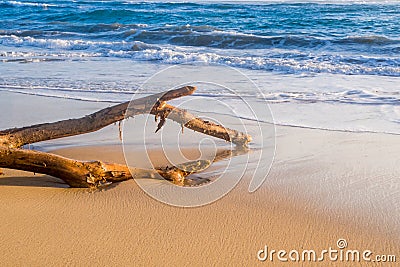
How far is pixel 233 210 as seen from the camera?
3.29 metres

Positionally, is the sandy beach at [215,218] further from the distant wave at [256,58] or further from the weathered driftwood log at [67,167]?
the distant wave at [256,58]

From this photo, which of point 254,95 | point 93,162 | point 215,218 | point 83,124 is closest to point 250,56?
point 254,95

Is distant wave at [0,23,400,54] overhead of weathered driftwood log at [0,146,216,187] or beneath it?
overhead

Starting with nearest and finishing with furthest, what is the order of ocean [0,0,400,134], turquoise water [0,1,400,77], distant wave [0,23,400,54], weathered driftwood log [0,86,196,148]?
weathered driftwood log [0,86,196,148] < ocean [0,0,400,134] < turquoise water [0,1,400,77] < distant wave [0,23,400,54]

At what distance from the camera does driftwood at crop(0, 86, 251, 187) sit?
349 cm

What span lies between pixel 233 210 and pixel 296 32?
13117 millimetres

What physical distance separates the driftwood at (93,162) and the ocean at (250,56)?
6.43ft

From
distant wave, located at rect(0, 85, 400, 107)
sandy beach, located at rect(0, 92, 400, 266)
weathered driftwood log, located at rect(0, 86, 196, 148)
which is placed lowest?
sandy beach, located at rect(0, 92, 400, 266)

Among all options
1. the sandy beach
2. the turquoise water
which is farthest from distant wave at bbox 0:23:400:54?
the sandy beach

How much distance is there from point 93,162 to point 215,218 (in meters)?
1.05

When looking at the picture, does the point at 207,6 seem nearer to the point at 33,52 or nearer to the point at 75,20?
the point at 75,20

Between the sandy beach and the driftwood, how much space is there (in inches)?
4.8

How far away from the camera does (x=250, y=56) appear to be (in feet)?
37.3

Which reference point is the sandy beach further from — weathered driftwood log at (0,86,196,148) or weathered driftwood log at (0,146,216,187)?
weathered driftwood log at (0,86,196,148)
